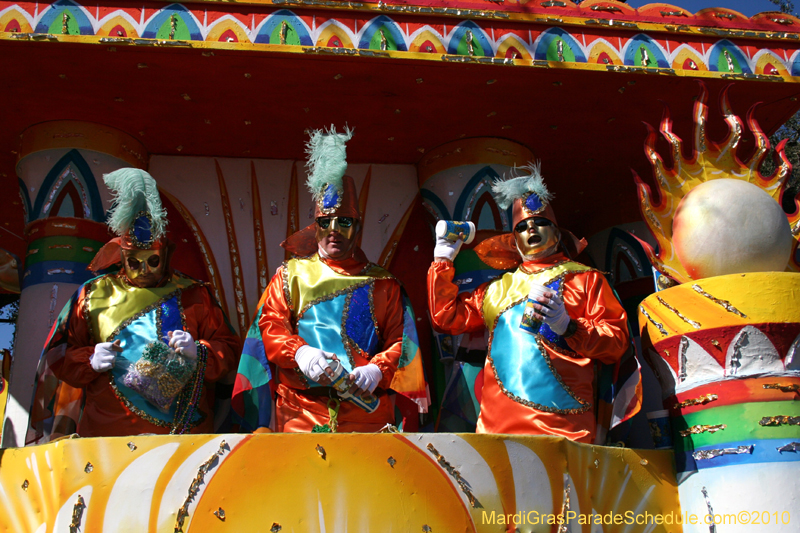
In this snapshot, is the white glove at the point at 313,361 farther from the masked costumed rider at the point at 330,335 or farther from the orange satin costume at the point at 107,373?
the orange satin costume at the point at 107,373

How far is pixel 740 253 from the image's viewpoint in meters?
3.84

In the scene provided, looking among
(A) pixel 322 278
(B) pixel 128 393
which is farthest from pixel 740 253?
(B) pixel 128 393

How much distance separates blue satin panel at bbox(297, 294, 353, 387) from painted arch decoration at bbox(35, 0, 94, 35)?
186cm

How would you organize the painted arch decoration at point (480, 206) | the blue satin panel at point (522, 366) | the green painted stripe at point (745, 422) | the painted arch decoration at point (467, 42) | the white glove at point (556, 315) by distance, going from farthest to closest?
the painted arch decoration at point (480, 206)
the painted arch decoration at point (467, 42)
the blue satin panel at point (522, 366)
the white glove at point (556, 315)
the green painted stripe at point (745, 422)

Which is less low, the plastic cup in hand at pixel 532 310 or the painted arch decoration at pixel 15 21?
the painted arch decoration at pixel 15 21

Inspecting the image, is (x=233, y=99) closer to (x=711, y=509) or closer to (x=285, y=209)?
(x=285, y=209)

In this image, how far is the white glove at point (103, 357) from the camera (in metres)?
3.80

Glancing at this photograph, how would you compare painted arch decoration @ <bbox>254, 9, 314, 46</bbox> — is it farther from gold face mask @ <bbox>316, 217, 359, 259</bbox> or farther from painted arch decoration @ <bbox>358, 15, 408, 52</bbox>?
gold face mask @ <bbox>316, 217, 359, 259</bbox>

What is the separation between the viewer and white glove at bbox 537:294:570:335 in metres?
3.55

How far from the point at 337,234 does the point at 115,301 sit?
121 cm

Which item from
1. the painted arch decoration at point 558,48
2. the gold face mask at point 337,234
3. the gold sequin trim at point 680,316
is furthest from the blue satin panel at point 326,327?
the painted arch decoration at point 558,48

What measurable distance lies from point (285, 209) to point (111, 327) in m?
Result: 1.51

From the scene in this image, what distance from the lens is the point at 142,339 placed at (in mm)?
3979

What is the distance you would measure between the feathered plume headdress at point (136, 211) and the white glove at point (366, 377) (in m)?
1.34
